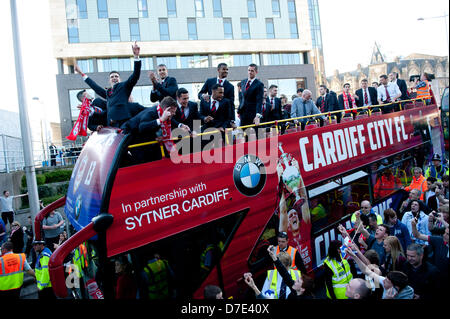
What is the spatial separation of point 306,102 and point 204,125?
3.19m

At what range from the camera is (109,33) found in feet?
61.0

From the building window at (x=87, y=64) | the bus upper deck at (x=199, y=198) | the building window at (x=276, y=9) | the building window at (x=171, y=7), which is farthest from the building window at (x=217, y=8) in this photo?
the bus upper deck at (x=199, y=198)

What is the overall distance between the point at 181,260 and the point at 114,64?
27.7m

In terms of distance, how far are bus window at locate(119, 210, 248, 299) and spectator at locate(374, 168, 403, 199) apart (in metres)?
4.48

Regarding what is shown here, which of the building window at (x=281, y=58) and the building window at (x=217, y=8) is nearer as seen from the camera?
the building window at (x=217, y=8)

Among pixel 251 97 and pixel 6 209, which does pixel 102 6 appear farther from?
pixel 251 97

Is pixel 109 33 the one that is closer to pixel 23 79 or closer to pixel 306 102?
pixel 23 79

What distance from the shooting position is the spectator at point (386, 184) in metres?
8.23

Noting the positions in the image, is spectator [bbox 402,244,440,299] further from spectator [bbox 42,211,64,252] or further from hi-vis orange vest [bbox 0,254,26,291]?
spectator [bbox 42,211,64,252]

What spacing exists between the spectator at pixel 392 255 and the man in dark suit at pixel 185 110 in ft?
11.7

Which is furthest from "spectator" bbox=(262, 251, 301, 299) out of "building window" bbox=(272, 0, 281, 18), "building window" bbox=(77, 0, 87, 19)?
"building window" bbox=(272, 0, 281, 18)

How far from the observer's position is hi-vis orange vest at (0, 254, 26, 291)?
6.21m

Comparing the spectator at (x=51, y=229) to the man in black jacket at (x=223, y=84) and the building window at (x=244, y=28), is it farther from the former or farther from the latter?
the building window at (x=244, y=28)
